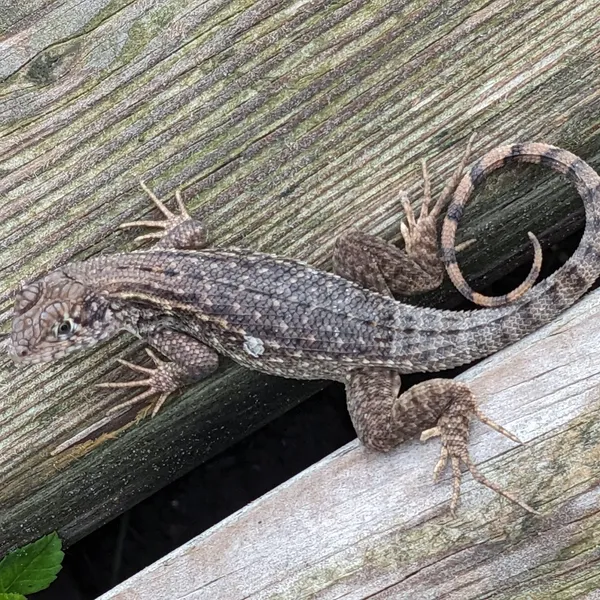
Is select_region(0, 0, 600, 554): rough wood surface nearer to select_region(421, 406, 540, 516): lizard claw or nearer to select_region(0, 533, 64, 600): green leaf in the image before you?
select_region(0, 533, 64, 600): green leaf

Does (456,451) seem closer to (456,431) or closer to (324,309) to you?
(456,431)

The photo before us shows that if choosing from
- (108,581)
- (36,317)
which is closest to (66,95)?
(36,317)

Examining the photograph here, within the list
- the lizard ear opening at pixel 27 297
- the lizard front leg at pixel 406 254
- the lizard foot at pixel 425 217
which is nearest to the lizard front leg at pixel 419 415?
the lizard front leg at pixel 406 254

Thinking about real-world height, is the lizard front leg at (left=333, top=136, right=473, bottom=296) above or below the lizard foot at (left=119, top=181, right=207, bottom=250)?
below

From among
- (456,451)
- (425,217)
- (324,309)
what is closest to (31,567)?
(324,309)

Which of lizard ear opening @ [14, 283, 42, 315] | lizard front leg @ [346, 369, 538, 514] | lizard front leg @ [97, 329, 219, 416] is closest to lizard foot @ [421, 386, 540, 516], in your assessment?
lizard front leg @ [346, 369, 538, 514]

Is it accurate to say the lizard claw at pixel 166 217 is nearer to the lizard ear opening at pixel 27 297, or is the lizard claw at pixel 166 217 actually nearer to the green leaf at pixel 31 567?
the lizard ear opening at pixel 27 297

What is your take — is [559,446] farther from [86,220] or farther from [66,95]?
[66,95]
